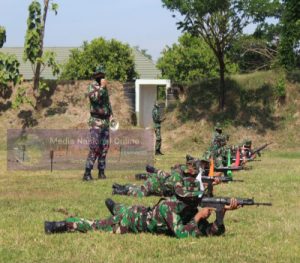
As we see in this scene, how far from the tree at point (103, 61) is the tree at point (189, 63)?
224 inches

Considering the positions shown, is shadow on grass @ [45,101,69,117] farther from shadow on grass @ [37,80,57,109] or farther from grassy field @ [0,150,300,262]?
grassy field @ [0,150,300,262]

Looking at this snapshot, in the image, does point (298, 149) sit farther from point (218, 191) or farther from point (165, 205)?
point (165, 205)

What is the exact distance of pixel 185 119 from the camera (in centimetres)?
2777

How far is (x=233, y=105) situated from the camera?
27.4 meters

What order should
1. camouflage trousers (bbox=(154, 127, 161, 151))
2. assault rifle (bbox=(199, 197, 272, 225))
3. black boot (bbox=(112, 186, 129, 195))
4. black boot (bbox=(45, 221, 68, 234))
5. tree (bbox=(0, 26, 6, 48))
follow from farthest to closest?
tree (bbox=(0, 26, 6, 48))
camouflage trousers (bbox=(154, 127, 161, 151))
black boot (bbox=(112, 186, 129, 195))
black boot (bbox=(45, 221, 68, 234))
assault rifle (bbox=(199, 197, 272, 225))

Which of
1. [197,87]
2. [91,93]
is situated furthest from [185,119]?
[91,93]

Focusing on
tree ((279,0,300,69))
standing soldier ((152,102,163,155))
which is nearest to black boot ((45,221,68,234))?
standing soldier ((152,102,163,155))

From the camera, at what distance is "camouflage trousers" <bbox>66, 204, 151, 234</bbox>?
22.3 ft

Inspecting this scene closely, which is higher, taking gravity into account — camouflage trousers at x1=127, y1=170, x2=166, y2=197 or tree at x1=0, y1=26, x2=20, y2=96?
tree at x1=0, y1=26, x2=20, y2=96

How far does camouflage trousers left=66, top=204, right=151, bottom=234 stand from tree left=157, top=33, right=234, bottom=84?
41.0 m

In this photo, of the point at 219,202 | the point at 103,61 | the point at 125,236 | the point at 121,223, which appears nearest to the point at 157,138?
the point at 121,223

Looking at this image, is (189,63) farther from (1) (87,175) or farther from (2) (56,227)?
(2) (56,227)

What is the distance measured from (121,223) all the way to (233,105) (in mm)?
21111

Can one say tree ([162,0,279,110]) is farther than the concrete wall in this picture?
No
